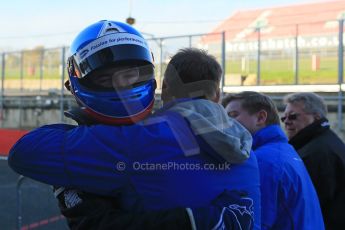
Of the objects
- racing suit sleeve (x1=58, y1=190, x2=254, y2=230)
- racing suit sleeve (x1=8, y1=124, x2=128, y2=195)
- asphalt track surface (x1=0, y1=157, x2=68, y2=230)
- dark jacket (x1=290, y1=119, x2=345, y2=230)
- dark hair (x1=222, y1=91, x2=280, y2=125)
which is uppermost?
dark hair (x1=222, y1=91, x2=280, y2=125)

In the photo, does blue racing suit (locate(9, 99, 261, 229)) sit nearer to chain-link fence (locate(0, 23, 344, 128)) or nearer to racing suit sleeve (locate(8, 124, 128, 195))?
racing suit sleeve (locate(8, 124, 128, 195))

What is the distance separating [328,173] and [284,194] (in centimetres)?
91

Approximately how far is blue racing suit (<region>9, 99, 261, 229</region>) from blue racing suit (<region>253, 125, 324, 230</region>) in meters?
0.88

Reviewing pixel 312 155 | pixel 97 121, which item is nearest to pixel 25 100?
pixel 312 155

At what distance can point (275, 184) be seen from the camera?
83.4 inches

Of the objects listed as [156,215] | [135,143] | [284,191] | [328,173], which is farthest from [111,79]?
[328,173]

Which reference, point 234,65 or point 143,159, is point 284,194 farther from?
point 234,65

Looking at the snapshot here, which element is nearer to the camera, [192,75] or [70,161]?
[70,161]

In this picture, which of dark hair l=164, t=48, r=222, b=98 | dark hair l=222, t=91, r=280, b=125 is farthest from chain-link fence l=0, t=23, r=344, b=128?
dark hair l=164, t=48, r=222, b=98

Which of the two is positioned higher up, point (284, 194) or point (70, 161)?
point (70, 161)

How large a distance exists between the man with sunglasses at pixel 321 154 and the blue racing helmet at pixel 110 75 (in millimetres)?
1905

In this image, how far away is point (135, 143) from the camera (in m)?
1.19

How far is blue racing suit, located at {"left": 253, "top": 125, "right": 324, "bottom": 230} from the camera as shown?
2107mm

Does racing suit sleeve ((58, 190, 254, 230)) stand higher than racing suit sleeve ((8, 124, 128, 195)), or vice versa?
racing suit sleeve ((8, 124, 128, 195))
